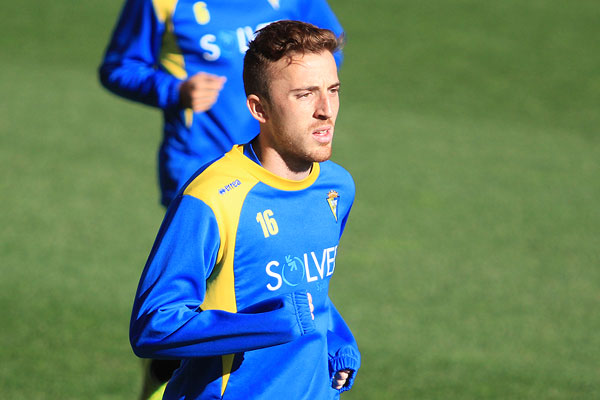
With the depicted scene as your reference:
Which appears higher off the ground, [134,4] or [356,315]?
[134,4]

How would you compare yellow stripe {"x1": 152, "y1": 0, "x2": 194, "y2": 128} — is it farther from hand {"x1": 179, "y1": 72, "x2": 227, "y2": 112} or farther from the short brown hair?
the short brown hair

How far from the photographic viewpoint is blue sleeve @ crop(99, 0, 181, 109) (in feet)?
12.7

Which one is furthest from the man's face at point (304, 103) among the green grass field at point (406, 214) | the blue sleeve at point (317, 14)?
the green grass field at point (406, 214)

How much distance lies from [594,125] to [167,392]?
10604mm

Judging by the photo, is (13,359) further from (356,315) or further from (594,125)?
(594,125)

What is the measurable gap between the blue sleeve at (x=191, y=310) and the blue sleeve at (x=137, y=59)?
5.19ft

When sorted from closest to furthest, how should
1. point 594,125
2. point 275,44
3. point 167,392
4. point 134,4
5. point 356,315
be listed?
point 275,44 → point 167,392 → point 134,4 → point 356,315 → point 594,125

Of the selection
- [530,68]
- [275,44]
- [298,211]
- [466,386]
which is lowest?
[466,386]

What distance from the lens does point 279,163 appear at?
252cm

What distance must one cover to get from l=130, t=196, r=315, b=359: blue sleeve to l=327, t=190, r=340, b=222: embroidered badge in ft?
1.48

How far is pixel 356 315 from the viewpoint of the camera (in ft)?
20.7

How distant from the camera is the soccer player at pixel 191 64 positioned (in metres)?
3.87

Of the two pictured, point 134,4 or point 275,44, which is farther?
point 134,4

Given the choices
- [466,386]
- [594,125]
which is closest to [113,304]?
[466,386]
